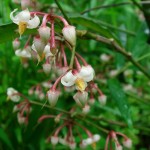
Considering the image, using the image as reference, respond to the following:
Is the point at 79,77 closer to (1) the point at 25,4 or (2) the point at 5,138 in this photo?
(1) the point at 25,4

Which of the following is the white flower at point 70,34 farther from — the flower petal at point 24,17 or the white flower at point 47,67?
the white flower at point 47,67

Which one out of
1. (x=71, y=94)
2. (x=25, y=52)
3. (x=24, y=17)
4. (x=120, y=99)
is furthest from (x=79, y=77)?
(x=71, y=94)

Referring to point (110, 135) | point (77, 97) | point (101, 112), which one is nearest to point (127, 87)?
point (101, 112)

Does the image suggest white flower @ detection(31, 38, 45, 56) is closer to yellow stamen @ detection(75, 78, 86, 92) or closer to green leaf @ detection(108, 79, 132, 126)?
yellow stamen @ detection(75, 78, 86, 92)

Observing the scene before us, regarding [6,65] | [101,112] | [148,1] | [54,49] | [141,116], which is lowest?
[141,116]

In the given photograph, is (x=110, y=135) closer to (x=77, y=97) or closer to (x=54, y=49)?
(x=77, y=97)

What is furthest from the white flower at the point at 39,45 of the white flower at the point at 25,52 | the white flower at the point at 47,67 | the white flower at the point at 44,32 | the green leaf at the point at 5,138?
the green leaf at the point at 5,138

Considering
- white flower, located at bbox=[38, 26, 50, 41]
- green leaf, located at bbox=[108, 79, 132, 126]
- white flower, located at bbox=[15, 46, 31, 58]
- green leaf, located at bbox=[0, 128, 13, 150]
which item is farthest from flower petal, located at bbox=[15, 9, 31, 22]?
green leaf, located at bbox=[0, 128, 13, 150]

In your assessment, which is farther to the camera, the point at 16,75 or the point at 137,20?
the point at 137,20
